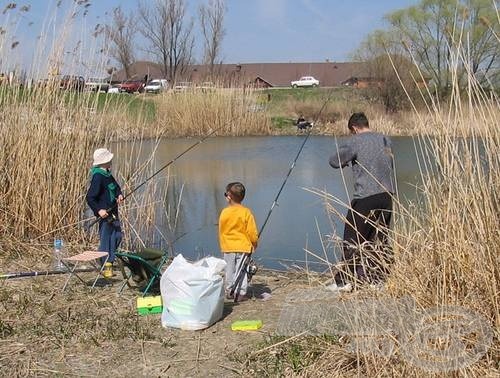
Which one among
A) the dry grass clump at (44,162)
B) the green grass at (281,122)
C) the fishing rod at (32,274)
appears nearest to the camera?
the fishing rod at (32,274)

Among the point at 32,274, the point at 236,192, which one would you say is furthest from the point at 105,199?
the point at 236,192

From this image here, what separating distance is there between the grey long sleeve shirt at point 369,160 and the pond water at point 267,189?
0.28 m

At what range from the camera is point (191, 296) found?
167 inches

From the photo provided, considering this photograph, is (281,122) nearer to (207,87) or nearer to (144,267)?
(207,87)

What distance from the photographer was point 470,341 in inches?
125

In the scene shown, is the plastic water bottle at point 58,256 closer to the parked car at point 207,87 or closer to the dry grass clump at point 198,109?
the dry grass clump at point 198,109

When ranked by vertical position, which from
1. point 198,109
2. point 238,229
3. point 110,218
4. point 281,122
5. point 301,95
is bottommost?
point 110,218

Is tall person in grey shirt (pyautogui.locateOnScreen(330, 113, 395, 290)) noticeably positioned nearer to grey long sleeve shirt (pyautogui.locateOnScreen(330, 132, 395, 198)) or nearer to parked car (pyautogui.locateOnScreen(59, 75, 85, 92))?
grey long sleeve shirt (pyautogui.locateOnScreen(330, 132, 395, 198))

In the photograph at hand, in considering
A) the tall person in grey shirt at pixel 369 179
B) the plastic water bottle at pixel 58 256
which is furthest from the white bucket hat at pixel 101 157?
the tall person in grey shirt at pixel 369 179

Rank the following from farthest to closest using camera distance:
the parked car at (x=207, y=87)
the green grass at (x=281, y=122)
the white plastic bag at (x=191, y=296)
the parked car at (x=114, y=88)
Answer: the green grass at (x=281, y=122) → the parked car at (x=207, y=87) → the parked car at (x=114, y=88) → the white plastic bag at (x=191, y=296)

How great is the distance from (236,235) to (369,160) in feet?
3.52

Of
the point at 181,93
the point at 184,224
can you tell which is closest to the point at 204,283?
the point at 184,224

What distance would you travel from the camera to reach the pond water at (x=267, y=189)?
25.6ft

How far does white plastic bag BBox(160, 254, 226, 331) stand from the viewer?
4238 mm
